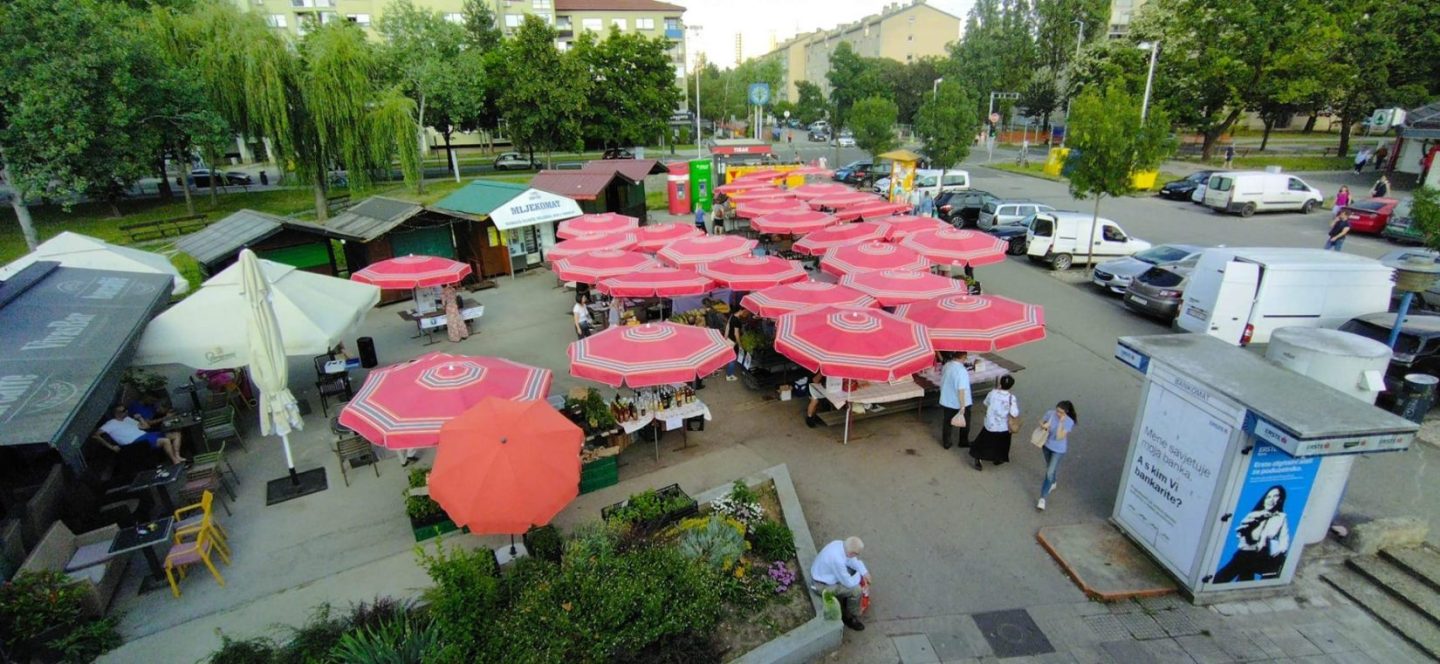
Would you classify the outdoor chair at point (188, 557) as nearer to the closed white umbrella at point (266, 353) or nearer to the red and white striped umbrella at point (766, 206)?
the closed white umbrella at point (266, 353)

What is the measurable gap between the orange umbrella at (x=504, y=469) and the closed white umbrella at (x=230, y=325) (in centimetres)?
461

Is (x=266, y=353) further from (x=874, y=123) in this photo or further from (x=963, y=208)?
(x=874, y=123)

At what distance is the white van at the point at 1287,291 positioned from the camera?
11.7m

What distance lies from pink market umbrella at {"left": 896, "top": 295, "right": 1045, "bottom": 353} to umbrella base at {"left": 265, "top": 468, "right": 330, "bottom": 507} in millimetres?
9487

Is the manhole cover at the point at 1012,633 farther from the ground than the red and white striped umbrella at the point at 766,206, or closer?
closer

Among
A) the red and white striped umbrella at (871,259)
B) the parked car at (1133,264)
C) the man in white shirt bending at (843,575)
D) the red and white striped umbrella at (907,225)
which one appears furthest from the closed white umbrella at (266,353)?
the parked car at (1133,264)

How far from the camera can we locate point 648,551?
6520mm

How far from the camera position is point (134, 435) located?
9211mm

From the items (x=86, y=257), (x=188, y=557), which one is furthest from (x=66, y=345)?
(x=86, y=257)

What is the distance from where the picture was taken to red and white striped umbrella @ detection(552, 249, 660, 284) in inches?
551

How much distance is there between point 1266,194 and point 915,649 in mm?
30676

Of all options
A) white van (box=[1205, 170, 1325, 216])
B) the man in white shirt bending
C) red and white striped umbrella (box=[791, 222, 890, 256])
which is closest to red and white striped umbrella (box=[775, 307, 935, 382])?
the man in white shirt bending

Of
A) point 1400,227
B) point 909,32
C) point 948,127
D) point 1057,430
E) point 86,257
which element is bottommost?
point 1057,430

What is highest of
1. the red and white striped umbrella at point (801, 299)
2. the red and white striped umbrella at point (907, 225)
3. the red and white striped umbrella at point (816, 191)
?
the red and white striped umbrella at point (816, 191)
